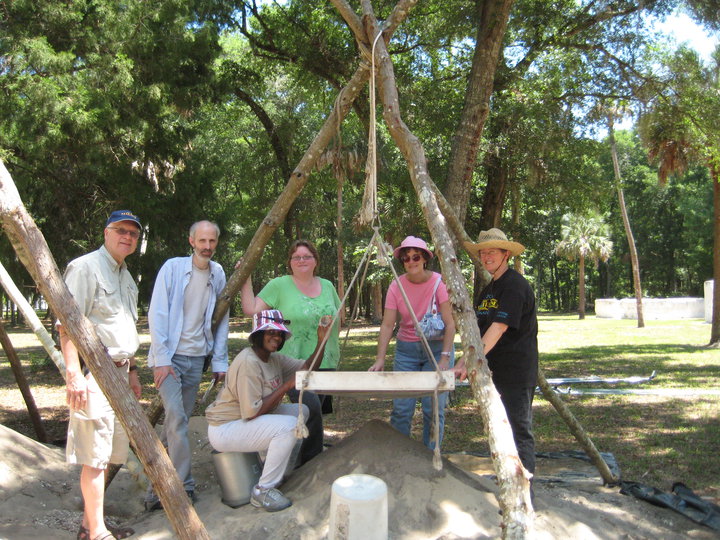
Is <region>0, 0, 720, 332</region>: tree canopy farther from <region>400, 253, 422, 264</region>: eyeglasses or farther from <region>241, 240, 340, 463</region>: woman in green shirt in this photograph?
<region>241, 240, 340, 463</region>: woman in green shirt

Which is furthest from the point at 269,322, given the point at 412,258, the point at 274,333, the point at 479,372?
the point at 479,372

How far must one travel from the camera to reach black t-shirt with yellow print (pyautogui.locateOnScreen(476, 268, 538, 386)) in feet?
11.7

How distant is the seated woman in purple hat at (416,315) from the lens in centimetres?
420

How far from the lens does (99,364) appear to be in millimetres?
2785

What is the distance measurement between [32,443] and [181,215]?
6.16m

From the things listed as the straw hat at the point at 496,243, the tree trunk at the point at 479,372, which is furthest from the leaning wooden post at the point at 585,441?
the tree trunk at the point at 479,372

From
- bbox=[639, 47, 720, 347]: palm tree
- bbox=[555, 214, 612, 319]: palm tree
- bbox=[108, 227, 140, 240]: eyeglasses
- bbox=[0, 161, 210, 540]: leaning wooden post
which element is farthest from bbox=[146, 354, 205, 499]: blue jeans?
bbox=[555, 214, 612, 319]: palm tree

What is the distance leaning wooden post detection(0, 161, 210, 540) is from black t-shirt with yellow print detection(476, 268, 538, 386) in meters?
2.01

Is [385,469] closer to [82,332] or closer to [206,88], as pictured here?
[82,332]

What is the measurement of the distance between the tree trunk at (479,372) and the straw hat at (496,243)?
44cm

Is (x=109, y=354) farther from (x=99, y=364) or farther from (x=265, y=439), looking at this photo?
(x=265, y=439)

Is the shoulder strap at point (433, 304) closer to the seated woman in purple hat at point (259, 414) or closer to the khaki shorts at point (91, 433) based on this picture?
the seated woman in purple hat at point (259, 414)

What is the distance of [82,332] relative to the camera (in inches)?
110

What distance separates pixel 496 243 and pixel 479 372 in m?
1.04
